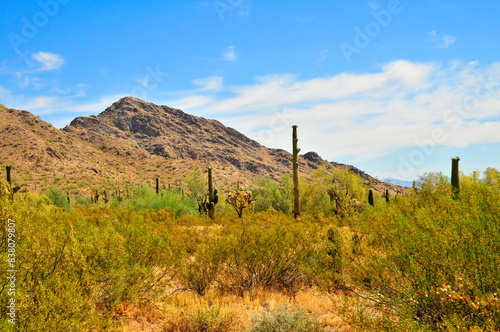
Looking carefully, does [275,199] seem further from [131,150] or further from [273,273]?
[131,150]

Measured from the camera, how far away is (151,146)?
9744cm

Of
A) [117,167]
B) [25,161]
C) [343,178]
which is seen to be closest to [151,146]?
[117,167]

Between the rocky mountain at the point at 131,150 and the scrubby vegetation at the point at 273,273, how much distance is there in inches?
1205

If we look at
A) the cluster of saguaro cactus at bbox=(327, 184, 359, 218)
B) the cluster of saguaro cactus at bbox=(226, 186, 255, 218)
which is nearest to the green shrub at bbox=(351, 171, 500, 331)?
the cluster of saguaro cactus at bbox=(327, 184, 359, 218)

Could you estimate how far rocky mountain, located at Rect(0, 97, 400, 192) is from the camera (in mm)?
56562

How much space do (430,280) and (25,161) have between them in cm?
6396

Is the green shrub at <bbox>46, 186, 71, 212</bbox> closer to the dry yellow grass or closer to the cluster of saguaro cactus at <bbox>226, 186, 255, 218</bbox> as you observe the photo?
the cluster of saguaro cactus at <bbox>226, 186, 255, 218</bbox>

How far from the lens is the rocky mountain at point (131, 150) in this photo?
56.6 m

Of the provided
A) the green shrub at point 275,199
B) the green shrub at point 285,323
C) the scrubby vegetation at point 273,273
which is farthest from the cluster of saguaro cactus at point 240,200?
the green shrub at point 285,323

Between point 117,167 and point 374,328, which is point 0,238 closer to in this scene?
point 374,328

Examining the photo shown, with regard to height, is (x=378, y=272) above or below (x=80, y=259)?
below

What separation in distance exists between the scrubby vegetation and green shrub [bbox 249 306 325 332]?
0.07 feet

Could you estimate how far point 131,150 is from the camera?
8506cm

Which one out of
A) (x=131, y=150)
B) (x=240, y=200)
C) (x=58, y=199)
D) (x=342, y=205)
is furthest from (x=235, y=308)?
(x=131, y=150)
